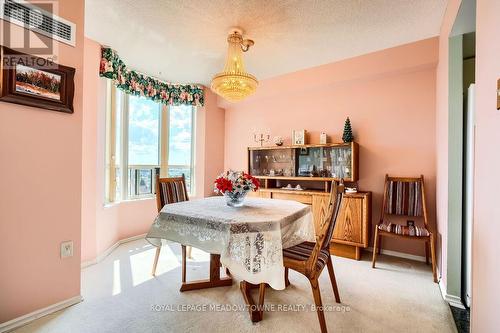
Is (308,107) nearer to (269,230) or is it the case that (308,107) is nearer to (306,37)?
(306,37)

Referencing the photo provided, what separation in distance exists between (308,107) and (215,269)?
2.66m

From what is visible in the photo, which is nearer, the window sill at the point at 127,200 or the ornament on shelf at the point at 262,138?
the window sill at the point at 127,200

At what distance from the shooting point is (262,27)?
2.40m

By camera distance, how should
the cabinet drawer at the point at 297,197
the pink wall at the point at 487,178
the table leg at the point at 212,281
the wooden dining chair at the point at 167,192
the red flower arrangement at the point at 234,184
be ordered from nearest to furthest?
the pink wall at the point at 487,178, the red flower arrangement at the point at 234,184, the table leg at the point at 212,281, the wooden dining chair at the point at 167,192, the cabinet drawer at the point at 297,197

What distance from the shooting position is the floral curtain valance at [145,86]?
2.89 m

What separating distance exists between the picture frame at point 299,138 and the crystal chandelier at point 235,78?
1359 millimetres

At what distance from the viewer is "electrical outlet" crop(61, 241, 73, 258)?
1874 mm

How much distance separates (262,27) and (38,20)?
1793mm

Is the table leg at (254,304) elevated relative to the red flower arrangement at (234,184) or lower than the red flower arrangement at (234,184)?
lower

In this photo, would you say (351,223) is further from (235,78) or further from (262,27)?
(262,27)

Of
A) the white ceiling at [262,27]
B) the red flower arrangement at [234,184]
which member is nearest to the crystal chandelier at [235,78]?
the white ceiling at [262,27]

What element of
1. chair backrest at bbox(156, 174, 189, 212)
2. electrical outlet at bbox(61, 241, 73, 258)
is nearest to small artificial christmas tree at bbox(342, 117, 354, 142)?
chair backrest at bbox(156, 174, 189, 212)

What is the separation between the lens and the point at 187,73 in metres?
3.70

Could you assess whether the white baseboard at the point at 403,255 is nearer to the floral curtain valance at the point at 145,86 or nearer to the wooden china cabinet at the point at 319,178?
the wooden china cabinet at the point at 319,178
